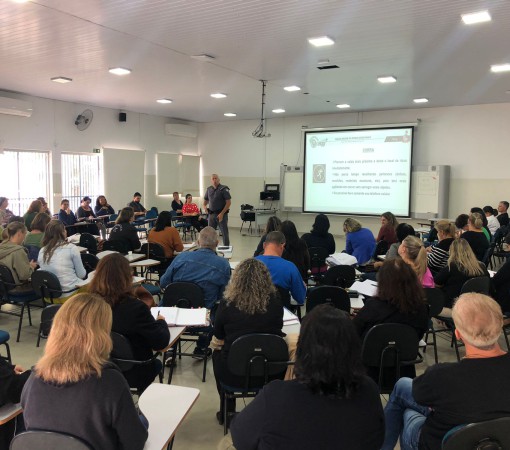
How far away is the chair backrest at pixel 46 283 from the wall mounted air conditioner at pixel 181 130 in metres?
9.81

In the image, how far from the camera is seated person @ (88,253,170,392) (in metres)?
2.64

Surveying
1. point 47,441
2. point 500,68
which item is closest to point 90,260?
point 47,441

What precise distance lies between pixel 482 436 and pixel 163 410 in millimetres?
1326

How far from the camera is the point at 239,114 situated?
13047 millimetres

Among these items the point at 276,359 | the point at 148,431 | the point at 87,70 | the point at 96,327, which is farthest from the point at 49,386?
the point at 87,70

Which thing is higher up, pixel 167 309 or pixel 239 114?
pixel 239 114

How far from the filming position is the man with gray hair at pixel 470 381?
5.76ft

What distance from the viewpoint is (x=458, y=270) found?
4.46 meters

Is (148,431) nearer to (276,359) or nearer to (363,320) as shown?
(276,359)

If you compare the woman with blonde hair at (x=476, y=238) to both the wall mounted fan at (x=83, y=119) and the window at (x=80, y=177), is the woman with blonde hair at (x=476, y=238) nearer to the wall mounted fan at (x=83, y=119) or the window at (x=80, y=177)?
the wall mounted fan at (x=83, y=119)

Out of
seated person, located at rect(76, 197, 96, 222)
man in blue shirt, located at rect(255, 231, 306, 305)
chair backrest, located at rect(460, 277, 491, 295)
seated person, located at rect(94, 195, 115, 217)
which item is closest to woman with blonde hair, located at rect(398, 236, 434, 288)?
chair backrest, located at rect(460, 277, 491, 295)

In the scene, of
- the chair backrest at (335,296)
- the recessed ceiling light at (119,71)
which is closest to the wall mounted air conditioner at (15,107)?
the recessed ceiling light at (119,71)

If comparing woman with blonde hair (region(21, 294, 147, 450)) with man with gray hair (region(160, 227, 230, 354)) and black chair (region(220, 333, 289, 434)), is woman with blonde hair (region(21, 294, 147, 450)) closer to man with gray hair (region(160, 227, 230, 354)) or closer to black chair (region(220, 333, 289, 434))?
black chair (region(220, 333, 289, 434))

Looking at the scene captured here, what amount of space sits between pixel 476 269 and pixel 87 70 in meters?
6.60
